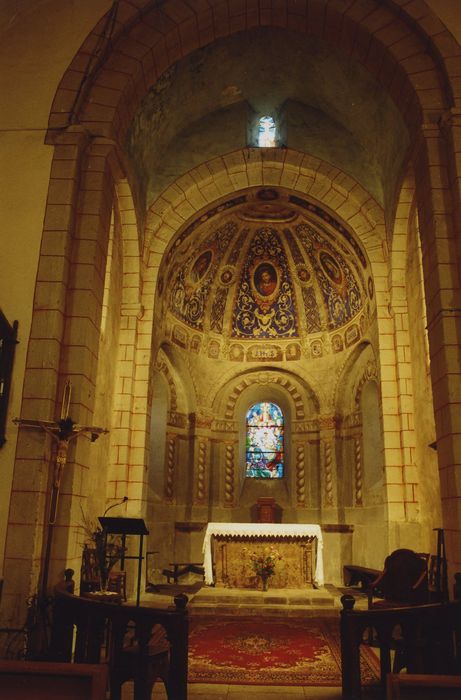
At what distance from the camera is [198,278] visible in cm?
1442

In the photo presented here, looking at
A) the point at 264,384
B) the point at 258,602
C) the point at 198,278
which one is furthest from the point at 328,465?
the point at 198,278

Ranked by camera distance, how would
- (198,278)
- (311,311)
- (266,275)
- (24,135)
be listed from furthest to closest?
(266,275), (311,311), (198,278), (24,135)

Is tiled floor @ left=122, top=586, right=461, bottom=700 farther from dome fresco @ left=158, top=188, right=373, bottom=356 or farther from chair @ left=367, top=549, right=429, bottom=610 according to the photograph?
dome fresco @ left=158, top=188, right=373, bottom=356

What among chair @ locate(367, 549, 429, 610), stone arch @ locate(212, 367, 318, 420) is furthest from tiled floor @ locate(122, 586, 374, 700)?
stone arch @ locate(212, 367, 318, 420)

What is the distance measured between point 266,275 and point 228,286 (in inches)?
41.1

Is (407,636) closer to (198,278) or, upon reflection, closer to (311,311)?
(198,278)

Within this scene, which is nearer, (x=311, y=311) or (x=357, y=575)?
(x=357, y=575)

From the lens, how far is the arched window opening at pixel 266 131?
12242 millimetres

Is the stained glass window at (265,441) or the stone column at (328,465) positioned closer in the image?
the stone column at (328,465)

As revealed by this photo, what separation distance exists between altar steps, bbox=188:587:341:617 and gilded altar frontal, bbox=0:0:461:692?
0.89m

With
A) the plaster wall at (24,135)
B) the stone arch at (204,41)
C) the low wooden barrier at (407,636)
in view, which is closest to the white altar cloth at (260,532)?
the plaster wall at (24,135)

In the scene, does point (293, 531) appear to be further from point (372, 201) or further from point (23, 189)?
point (23, 189)

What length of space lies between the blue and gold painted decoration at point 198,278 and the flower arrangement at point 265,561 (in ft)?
19.3

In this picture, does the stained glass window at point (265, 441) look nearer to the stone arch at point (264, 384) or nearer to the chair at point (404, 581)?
the stone arch at point (264, 384)
